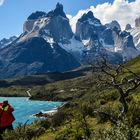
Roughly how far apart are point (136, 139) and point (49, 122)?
67.3ft

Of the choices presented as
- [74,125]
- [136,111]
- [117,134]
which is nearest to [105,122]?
[74,125]

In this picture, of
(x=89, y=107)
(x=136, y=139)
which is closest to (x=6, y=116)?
(x=136, y=139)

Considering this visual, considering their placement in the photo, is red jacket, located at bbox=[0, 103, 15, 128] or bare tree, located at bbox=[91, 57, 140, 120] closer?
red jacket, located at bbox=[0, 103, 15, 128]

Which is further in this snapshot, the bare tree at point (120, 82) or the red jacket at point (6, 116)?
the bare tree at point (120, 82)

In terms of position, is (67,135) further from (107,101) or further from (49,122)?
(107,101)

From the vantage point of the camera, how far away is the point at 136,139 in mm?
13164

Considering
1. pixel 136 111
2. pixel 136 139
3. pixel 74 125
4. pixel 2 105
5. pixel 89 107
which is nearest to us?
pixel 136 139

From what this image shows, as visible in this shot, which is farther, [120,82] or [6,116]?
[120,82]

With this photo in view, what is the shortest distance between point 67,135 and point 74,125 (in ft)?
4.48

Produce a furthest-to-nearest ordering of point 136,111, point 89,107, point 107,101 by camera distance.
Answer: point 107,101, point 89,107, point 136,111

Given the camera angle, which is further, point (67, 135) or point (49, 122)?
point (49, 122)

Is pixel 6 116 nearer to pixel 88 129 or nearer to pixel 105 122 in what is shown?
pixel 88 129

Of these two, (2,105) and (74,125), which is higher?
(2,105)

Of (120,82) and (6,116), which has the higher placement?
(120,82)
